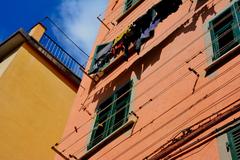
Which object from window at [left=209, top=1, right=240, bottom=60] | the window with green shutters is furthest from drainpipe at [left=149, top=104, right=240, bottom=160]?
window at [left=209, top=1, right=240, bottom=60]

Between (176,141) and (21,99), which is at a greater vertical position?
(21,99)

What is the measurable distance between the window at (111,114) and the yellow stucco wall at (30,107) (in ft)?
9.95

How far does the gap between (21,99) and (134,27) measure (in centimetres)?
420

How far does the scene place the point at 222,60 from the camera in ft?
27.9

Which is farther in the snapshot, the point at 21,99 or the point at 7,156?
the point at 21,99

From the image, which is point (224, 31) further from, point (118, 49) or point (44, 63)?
point (44, 63)

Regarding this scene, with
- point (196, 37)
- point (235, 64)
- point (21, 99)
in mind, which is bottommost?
point (235, 64)

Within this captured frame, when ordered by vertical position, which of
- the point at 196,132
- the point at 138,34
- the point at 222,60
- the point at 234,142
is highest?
the point at 138,34

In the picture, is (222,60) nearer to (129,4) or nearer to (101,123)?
(101,123)

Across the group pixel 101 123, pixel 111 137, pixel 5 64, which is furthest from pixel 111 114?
pixel 5 64

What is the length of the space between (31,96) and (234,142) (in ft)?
29.5

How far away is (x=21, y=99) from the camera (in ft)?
47.0

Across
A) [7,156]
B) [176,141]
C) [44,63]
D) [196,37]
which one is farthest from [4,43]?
[176,141]

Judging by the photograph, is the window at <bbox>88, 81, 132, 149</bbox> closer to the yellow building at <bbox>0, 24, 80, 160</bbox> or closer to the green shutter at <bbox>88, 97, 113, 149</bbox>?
the green shutter at <bbox>88, 97, 113, 149</bbox>
